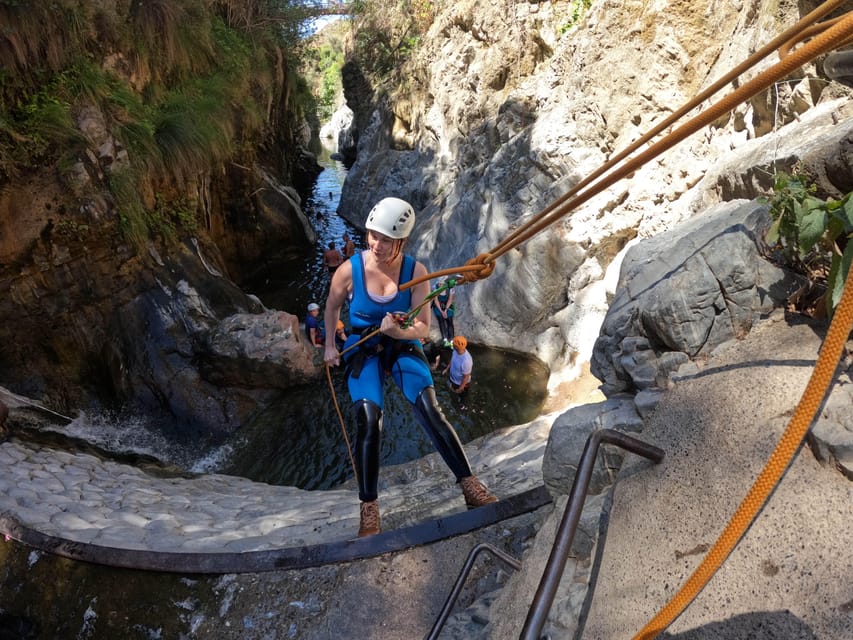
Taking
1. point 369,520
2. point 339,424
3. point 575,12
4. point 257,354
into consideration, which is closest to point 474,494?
point 369,520

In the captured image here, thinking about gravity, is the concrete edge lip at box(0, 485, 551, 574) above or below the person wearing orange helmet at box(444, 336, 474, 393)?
above

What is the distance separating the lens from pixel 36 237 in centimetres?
643

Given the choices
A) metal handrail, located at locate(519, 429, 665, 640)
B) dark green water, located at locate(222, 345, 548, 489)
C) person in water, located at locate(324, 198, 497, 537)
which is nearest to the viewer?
metal handrail, located at locate(519, 429, 665, 640)

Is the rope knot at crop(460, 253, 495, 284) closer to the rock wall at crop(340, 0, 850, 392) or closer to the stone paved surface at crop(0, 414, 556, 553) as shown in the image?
the stone paved surface at crop(0, 414, 556, 553)

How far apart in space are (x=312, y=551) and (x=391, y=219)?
74.5 inches

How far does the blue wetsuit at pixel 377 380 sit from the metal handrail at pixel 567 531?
1361 millimetres

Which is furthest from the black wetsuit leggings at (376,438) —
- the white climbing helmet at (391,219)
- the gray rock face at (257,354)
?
the gray rock face at (257,354)

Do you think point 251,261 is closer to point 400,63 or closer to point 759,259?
point 400,63

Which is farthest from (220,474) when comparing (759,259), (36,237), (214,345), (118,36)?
(118,36)

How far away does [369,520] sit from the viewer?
3076 millimetres

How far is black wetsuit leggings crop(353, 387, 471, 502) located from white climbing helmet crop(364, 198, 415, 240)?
95cm

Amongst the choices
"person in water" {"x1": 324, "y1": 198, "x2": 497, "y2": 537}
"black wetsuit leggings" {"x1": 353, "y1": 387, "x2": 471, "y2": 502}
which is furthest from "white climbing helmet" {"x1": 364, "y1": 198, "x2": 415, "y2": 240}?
"black wetsuit leggings" {"x1": 353, "y1": 387, "x2": 471, "y2": 502}

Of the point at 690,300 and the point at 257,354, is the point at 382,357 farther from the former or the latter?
the point at 257,354

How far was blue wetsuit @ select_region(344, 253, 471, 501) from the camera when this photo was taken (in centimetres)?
306
